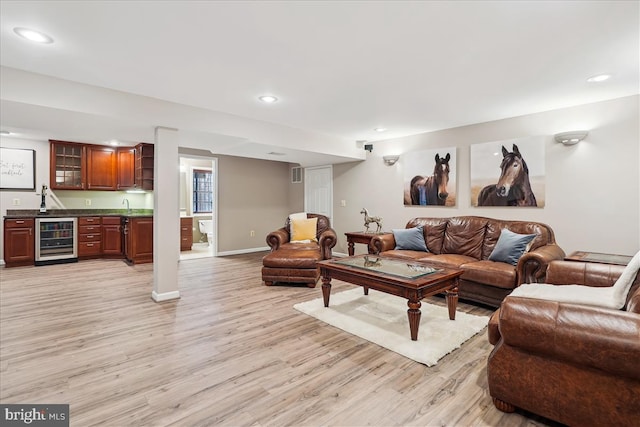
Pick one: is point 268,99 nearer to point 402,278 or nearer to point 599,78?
point 402,278

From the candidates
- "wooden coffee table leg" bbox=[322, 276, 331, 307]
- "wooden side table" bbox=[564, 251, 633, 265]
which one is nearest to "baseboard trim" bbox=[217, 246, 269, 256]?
"wooden coffee table leg" bbox=[322, 276, 331, 307]

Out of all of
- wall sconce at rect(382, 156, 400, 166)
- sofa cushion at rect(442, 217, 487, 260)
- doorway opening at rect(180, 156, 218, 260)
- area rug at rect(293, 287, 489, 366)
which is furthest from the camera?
doorway opening at rect(180, 156, 218, 260)

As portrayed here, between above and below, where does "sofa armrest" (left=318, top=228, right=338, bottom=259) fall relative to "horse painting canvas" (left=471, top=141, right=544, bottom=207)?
below

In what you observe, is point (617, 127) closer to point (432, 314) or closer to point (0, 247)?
point (432, 314)

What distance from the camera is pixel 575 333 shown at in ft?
4.80

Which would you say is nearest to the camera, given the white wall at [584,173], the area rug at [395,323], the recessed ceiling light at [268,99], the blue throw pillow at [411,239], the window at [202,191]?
the area rug at [395,323]

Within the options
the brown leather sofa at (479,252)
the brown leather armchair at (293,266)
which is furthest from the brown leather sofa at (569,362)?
the brown leather armchair at (293,266)

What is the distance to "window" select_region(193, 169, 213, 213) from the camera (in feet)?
26.9

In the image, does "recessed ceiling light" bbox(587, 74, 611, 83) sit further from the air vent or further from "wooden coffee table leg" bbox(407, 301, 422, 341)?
the air vent

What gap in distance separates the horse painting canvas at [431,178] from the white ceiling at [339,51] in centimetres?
118

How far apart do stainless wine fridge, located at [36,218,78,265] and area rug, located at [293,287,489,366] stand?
4913 millimetres

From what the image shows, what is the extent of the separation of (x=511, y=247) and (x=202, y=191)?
23.9 feet

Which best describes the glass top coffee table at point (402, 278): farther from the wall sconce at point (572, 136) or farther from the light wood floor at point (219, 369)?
the wall sconce at point (572, 136)

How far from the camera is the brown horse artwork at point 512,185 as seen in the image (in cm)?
398
